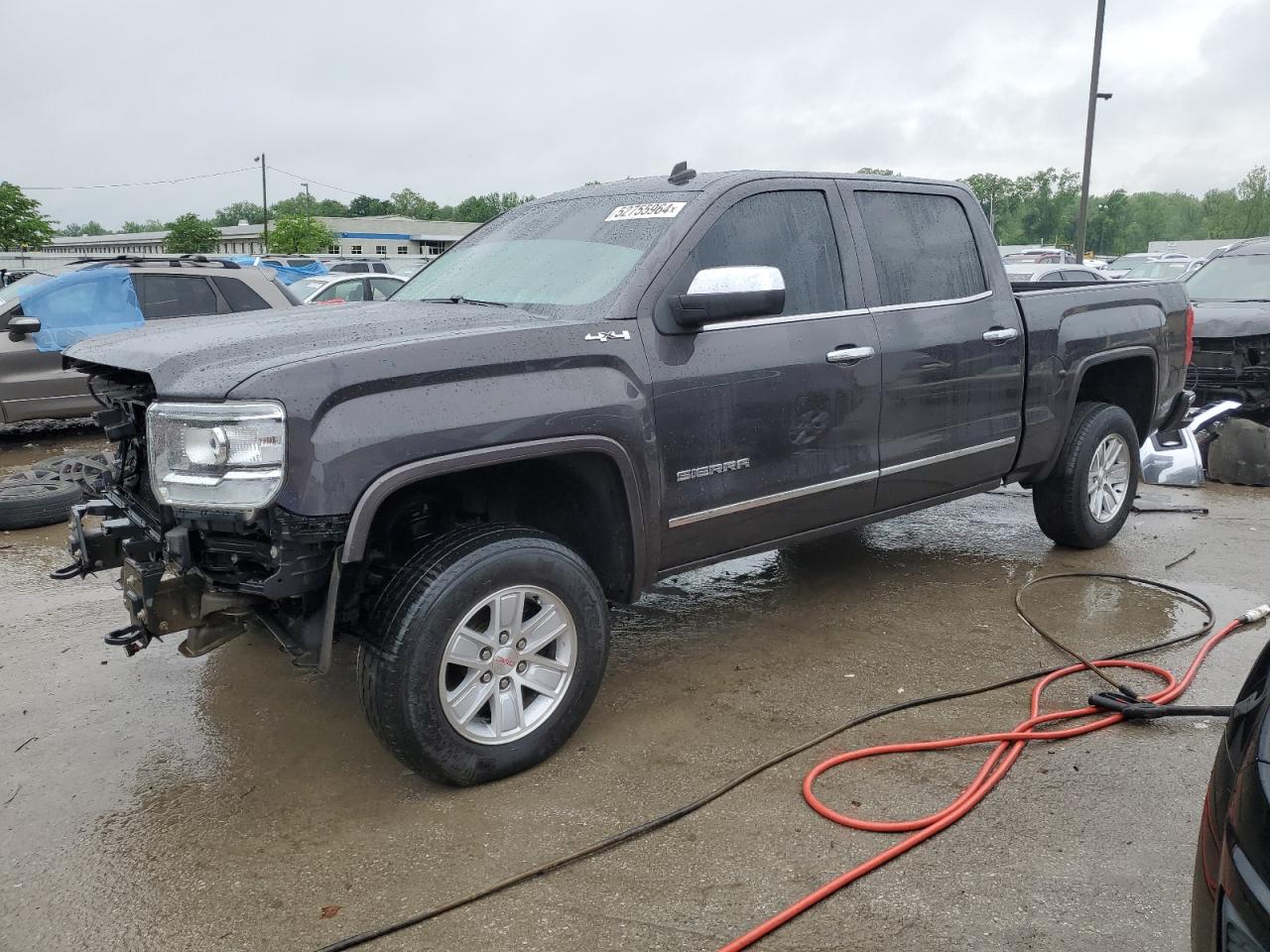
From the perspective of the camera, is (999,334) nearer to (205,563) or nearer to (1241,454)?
(205,563)

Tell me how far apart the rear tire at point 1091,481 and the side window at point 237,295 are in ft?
22.6

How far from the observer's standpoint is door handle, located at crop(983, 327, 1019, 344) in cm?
471

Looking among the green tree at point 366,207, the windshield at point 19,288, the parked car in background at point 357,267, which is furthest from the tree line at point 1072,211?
the windshield at point 19,288

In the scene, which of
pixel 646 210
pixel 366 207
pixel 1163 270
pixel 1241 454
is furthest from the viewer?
pixel 366 207

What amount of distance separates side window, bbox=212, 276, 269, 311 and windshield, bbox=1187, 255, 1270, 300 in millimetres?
8810

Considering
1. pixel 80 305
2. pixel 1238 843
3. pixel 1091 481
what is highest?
pixel 80 305

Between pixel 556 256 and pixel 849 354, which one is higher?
pixel 556 256

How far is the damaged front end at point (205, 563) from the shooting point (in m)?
2.80

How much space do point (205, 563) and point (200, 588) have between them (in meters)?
0.12

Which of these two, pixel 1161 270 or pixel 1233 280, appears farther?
pixel 1161 270

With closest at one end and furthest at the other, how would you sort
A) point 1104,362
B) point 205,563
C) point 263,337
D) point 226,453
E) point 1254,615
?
point 226,453
point 205,563
point 263,337
point 1254,615
point 1104,362

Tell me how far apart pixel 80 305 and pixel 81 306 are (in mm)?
12

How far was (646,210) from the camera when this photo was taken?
3926 mm

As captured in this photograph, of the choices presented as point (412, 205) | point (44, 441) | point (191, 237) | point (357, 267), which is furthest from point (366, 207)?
point (44, 441)
